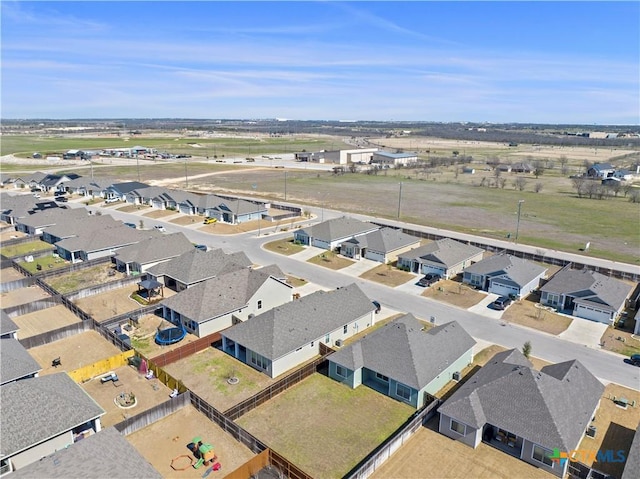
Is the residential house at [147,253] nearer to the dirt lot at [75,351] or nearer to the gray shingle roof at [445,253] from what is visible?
the dirt lot at [75,351]

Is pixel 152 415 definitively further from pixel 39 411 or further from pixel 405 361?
pixel 405 361

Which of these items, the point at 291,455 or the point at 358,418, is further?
the point at 358,418

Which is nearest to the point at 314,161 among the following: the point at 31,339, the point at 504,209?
the point at 504,209

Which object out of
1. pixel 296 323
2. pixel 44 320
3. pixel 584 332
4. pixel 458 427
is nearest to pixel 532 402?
pixel 458 427

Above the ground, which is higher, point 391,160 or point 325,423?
point 391,160

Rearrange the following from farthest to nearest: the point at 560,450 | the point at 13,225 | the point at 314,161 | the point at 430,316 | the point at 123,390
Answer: the point at 314,161 → the point at 13,225 → the point at 430,316 → the point at 123,390 → the point at 560,450

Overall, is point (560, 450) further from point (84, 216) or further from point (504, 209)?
point (504, 209)
